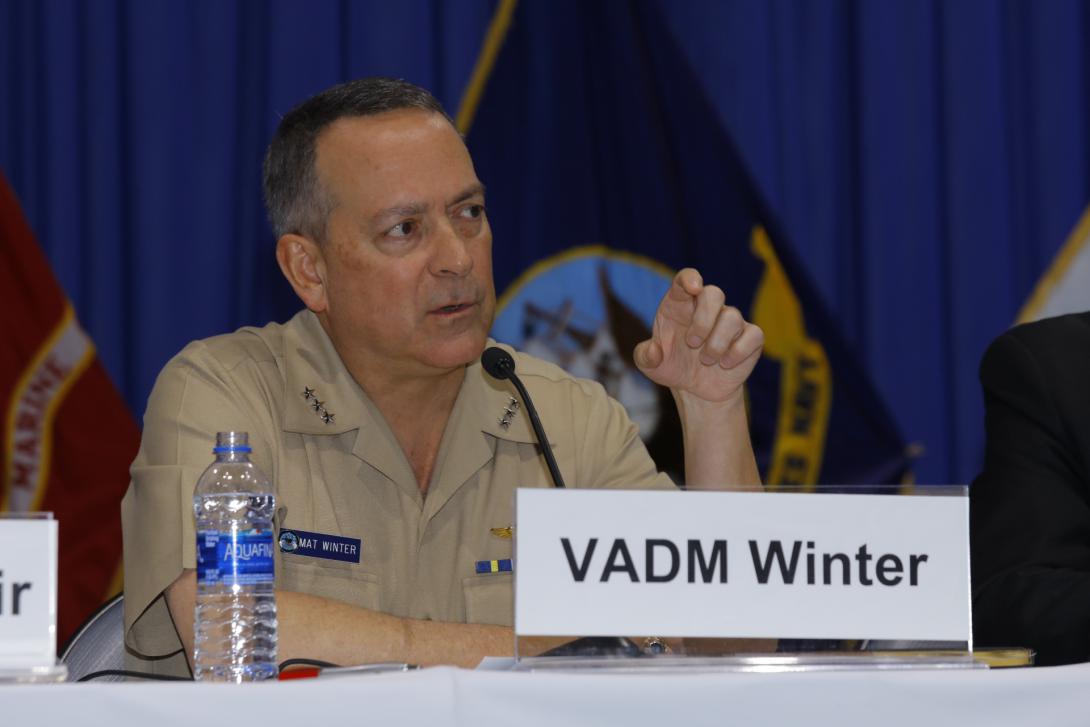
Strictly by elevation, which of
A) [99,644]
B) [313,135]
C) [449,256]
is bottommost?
[99,644]

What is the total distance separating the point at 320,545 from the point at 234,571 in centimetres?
66

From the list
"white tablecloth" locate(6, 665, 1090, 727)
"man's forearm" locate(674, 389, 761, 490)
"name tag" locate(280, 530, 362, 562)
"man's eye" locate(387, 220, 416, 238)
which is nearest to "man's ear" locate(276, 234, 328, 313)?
"man's eye" locate(387, 220, 416, 238)

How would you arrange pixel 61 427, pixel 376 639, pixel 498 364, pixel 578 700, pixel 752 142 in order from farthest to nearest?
pixel 752 142 < pixel 61 427 < pixel 498 364 < pixel 376 639 < pixel 578 700

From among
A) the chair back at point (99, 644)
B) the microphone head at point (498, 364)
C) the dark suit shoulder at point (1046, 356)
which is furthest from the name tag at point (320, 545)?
the dark suit shoulder at point (1046, 356)

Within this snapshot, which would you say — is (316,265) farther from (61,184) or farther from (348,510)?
(61,184)

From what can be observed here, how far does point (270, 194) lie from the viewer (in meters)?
2.26

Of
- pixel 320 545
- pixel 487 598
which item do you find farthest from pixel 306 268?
pixel 487 598

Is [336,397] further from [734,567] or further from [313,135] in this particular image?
[734,567]

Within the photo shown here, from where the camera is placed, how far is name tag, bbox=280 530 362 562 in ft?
6.25

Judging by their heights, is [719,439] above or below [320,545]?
above

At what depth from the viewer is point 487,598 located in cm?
198

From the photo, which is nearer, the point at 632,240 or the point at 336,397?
the point at 336,397

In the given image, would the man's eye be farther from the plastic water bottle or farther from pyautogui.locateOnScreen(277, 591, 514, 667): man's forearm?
pyautogui.locateOnScreen(277, 591, 514, 667): man's forearm

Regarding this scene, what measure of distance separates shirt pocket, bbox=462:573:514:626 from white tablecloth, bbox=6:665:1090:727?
901mm
